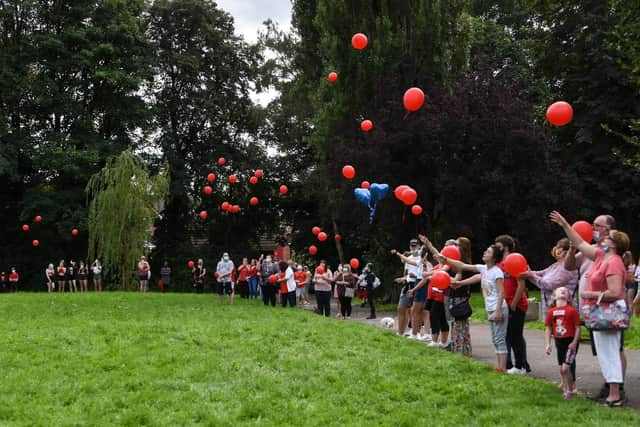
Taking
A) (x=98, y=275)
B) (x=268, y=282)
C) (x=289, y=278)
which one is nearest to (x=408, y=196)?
(x=289, y=278)

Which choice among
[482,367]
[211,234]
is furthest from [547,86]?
[482,367]

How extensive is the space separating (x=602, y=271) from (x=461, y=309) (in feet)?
11.5

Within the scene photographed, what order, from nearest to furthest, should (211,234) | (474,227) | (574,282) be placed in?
(574,282) → (474,227) → (211,234)

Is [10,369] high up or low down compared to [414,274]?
down

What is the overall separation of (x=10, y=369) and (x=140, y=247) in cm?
2302

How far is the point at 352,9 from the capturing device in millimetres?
28891

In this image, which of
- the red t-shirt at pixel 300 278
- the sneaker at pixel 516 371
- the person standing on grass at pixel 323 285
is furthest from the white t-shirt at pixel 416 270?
the red t-shirt at pixel 300 278

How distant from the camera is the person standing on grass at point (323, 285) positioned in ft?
66.3

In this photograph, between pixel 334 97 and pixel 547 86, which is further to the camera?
pixel 547 86

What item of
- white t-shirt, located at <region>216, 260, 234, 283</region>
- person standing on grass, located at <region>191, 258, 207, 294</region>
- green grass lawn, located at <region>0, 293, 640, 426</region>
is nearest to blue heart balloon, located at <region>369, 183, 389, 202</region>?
white t-shirt, located at <region>216, 260, 234, 283</region>

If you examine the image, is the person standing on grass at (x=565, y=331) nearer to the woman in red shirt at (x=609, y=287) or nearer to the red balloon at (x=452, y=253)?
the woman in red shirt at (x=609, y=287)

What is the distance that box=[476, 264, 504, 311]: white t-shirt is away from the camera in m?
9.49

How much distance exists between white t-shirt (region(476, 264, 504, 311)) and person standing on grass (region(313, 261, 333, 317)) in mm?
10686

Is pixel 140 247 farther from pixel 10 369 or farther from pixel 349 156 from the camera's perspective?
pixel 10 369
